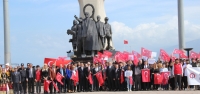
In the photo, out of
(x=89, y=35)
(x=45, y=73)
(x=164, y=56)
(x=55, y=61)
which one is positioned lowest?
(x=45, y=73)

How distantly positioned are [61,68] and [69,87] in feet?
3.22

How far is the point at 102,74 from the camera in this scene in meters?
20.4

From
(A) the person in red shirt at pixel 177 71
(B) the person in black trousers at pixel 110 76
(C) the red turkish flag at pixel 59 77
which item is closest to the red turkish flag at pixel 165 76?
(A) the person in red shirt at pixel 177 71

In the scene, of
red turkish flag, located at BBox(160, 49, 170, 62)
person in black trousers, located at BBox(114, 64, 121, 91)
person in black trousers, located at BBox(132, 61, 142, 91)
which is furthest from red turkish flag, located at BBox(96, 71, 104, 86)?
red turkish flag, located at BBox(160, 49, 170, 62)

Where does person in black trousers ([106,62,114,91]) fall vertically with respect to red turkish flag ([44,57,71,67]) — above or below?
below

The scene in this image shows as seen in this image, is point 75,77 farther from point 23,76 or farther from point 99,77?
point 23,76

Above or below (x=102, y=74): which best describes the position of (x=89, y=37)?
above

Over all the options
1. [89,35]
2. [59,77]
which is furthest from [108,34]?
[59,77]

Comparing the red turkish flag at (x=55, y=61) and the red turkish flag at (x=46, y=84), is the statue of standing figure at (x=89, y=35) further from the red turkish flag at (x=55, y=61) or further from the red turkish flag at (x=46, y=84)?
the red turkish flag at (x=46, y=84)

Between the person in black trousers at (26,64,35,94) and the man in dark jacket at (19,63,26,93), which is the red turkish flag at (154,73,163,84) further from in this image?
the man in dark jacket at (19,63,26,93)

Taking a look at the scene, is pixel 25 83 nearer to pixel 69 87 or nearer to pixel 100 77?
pixel 69 87

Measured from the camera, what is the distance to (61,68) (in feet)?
66.2

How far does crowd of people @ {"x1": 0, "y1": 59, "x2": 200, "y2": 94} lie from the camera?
19.5 metres

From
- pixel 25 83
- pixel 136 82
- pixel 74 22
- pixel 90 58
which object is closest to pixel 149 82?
pixel 136 82
